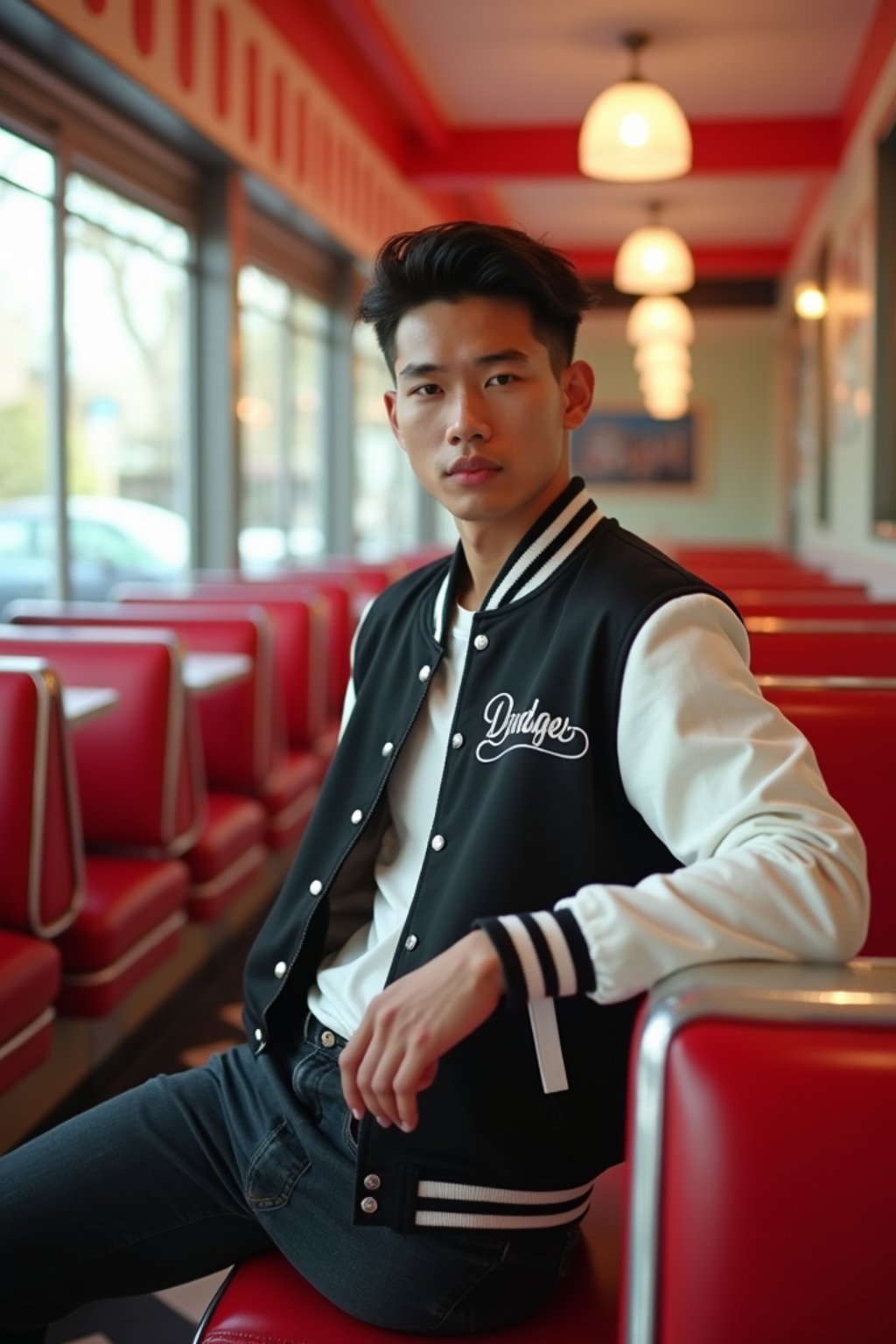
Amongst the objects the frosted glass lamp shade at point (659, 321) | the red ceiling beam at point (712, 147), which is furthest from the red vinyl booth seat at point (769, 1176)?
the frosted glass lamp shade at point (659, 321)

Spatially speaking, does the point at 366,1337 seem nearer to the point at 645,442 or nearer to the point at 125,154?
the point at 125,154

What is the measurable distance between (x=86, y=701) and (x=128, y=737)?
279mm

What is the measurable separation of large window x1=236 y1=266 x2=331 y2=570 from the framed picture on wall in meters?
7.83

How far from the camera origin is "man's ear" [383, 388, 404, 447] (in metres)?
1.46

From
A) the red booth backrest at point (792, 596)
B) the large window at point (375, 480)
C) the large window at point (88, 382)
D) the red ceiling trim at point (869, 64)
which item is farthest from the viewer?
the large window at point (375, 480)

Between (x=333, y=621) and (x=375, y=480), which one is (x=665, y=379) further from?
(x=333, y=621)

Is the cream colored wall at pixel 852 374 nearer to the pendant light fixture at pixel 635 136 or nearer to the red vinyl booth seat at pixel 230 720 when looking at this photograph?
the pendant light fixture at pixel 635 136

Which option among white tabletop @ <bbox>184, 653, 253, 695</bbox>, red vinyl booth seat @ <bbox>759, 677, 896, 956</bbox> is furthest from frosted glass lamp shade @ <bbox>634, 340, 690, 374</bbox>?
red vinyl booth seat @ <bbox>759, 677, 896, 956</bbox>

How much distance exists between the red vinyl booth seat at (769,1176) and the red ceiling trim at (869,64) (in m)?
5.62

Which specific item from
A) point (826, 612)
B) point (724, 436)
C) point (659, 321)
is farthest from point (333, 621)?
point (724, 436)

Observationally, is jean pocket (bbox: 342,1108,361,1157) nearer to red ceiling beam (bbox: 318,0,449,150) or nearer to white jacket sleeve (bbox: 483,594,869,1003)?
white jacket sleeve (bbox: 483,594,869,1003)

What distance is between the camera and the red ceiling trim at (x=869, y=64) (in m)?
5.77

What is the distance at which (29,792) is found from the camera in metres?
2.32

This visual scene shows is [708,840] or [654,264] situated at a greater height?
[654,264]
